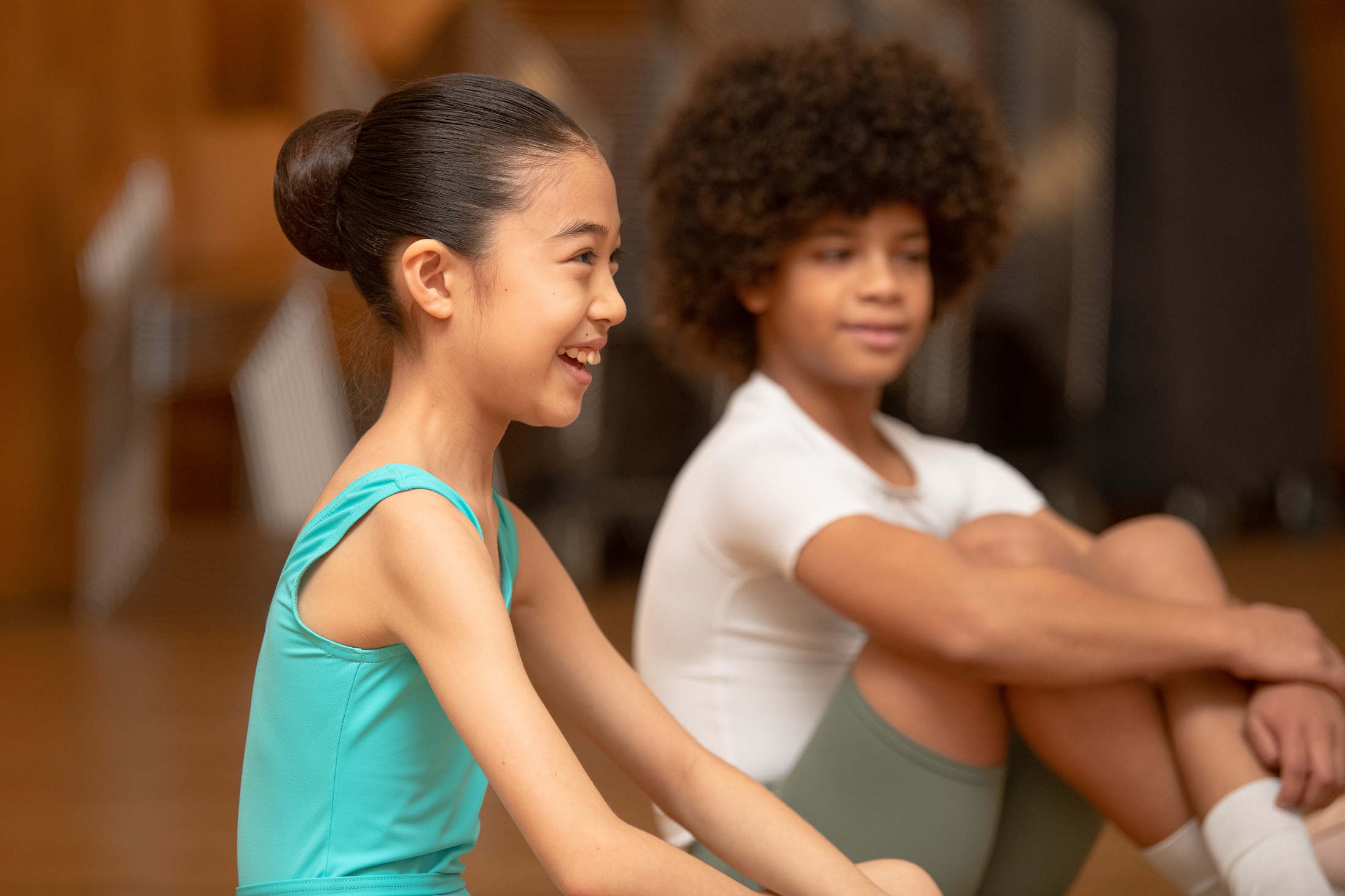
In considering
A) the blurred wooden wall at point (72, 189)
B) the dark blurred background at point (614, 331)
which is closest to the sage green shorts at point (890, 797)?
the dark blurred background at point (614, 331)

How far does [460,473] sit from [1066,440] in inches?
162

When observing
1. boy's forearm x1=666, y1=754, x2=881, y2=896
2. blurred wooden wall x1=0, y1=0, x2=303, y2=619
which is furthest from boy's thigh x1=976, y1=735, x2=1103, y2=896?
blurred wooden wall x1=0, y1=0, x2=303, y2=619

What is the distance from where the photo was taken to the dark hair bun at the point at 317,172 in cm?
79

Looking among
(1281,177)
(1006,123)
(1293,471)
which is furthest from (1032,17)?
(1293,471)

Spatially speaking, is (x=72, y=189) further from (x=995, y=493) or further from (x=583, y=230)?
(x=583, y=230)

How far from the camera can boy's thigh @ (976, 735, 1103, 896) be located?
1.10 metres

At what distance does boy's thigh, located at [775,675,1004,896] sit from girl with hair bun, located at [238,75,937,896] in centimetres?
18

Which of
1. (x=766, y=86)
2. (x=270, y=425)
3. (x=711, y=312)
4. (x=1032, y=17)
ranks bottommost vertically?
(x=270, y=425)

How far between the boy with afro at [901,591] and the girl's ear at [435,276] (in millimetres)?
379

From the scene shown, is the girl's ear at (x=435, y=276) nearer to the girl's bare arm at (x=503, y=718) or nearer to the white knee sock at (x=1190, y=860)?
the girl's bare arm at (x=503, y=718)

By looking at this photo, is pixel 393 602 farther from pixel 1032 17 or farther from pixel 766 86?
pixel 1032 17

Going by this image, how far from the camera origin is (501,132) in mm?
755

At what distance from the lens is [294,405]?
3383mm

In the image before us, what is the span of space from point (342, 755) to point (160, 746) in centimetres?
138
